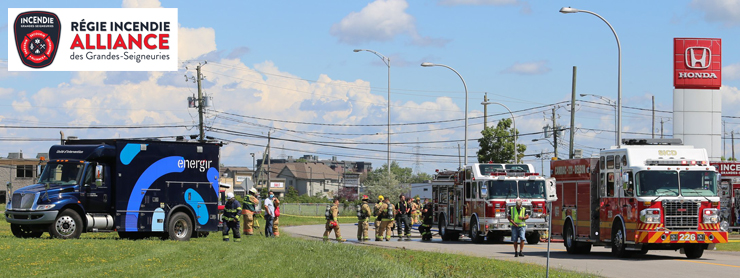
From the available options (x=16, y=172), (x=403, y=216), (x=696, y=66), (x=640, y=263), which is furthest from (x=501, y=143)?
(x=16, y=172)

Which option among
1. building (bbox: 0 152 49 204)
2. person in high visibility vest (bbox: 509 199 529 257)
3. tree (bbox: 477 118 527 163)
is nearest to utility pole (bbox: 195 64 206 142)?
tree (bbox: 477 118 527 163)

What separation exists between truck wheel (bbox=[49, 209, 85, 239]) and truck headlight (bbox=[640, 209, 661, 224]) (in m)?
15.3

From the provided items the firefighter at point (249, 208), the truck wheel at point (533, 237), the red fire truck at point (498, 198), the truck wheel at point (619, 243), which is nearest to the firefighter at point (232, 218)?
the firefighter at point (249, 208)

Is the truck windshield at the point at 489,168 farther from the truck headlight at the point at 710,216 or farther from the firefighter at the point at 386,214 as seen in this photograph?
the truck headlight at the point at 710,216

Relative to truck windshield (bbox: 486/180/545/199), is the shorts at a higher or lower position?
lower

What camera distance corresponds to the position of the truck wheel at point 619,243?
75.6 ft

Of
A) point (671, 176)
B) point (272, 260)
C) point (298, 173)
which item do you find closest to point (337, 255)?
point (272, 260)

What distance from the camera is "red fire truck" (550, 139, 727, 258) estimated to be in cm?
2205

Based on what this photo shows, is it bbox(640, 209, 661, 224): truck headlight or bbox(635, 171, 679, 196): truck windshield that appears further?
bbox(635, 171, 679, 196): truck windshield

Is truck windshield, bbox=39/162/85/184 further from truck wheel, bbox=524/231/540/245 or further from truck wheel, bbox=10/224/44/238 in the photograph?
truck wheel, bbox=524/231/540/245

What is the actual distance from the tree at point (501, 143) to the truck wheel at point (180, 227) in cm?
3231

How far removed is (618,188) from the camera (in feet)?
76.4

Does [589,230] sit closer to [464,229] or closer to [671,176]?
[671,176]

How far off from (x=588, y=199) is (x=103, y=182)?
13.9 m
